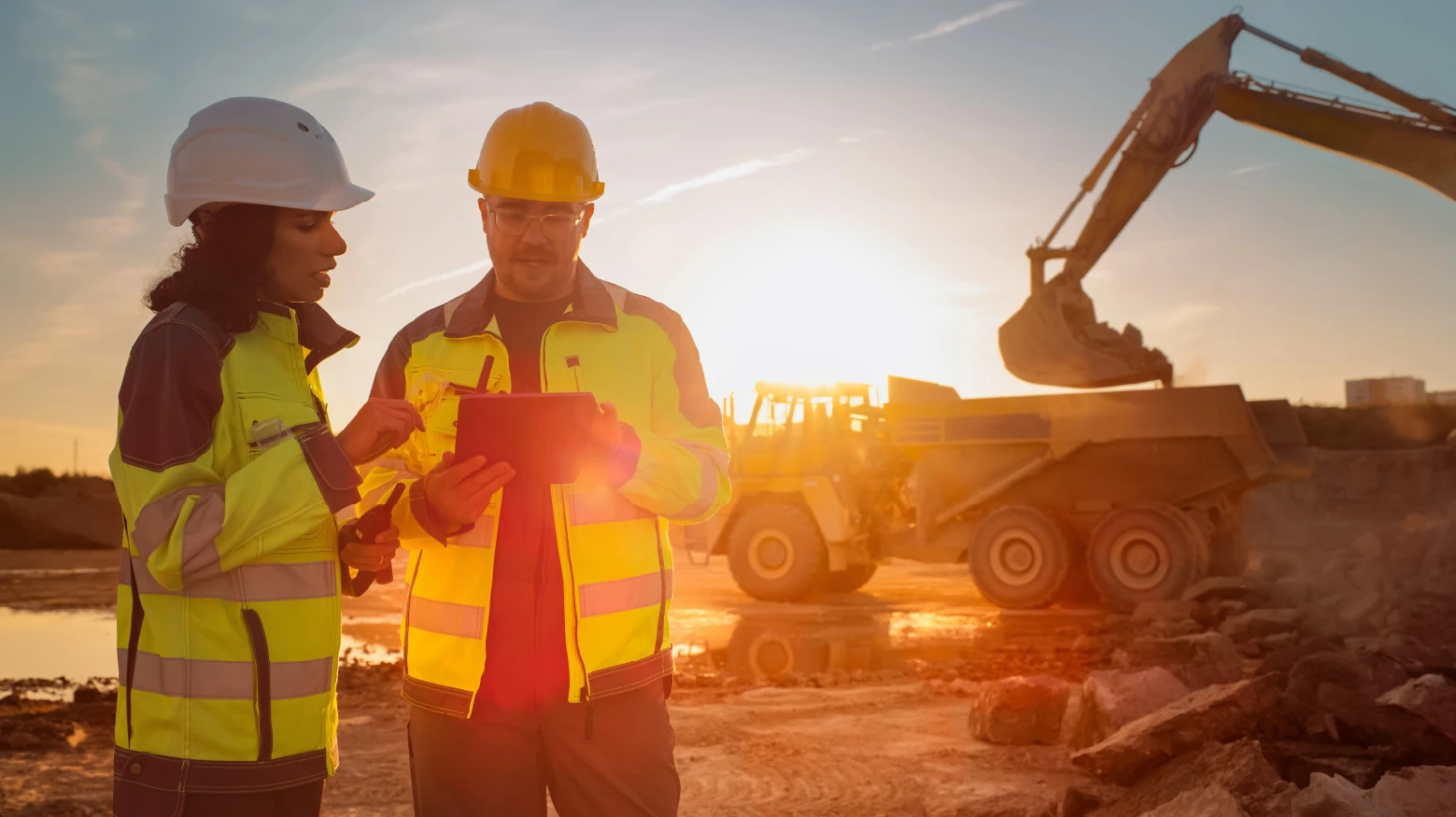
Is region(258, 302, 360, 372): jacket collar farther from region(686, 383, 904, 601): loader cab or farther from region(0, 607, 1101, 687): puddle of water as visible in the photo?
region(686, 383, 904, 601): loader cab

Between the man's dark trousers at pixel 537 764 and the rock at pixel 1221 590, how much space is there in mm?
10294

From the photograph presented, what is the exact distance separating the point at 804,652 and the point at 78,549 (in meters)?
20.8

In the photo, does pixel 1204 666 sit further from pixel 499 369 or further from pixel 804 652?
pixel 499 369

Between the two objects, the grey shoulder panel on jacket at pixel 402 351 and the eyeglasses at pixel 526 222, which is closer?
the eyeglasses at pixel 526 222

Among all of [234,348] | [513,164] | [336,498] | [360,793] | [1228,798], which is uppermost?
[513,164]

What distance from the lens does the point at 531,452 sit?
2.06m

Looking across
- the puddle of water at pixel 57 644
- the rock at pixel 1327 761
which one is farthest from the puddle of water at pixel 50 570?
the rock at pixel 1327 761

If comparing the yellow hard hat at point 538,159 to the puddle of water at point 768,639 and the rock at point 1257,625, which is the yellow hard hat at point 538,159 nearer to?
the puddle of water at point 768,639

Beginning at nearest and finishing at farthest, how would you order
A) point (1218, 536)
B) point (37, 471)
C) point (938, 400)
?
point (1218, 536)
point (938, 400)
point (37, 471)

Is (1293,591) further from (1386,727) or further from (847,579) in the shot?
(1386,727)

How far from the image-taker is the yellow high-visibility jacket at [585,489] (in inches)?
86.8

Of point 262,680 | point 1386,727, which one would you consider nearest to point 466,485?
point 262,680

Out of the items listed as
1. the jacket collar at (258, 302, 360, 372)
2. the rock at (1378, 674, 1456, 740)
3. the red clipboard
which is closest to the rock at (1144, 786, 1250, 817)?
the rock at (1378, 674, 1456, 740)

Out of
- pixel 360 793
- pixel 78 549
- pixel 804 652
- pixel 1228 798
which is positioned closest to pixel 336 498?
pixel 1228 798
